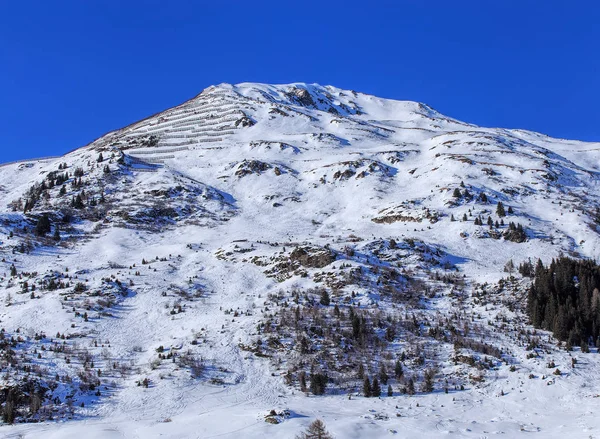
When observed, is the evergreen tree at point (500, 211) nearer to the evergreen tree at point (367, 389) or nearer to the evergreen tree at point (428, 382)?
the evergreen tree at point (428, 382)

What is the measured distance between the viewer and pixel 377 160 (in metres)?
76.7

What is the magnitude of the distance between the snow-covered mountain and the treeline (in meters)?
1.15

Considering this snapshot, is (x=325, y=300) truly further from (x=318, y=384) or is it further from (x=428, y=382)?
(x=428, y=382)

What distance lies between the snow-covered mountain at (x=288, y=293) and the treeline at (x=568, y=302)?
3.78 ft

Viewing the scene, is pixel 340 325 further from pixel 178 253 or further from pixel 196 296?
pixel 178 253

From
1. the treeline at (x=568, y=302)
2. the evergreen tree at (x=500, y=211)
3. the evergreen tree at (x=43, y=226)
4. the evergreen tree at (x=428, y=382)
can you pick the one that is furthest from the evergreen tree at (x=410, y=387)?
the evergreen tree at (x=43, y=226)

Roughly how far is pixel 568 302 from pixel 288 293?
16.2m

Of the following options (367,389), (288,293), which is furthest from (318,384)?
(288,293)


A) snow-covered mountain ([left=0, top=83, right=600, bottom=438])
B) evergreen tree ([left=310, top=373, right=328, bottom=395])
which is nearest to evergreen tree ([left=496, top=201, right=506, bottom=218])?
snow-covered mountain ([left=0, top=83, right=600, bottom=438])

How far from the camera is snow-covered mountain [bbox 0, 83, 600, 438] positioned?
1933 centimetres

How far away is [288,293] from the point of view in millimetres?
32062

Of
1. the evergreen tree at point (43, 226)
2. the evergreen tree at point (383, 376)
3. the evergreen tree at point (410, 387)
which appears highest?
the evergreen tree at point (43, 226)

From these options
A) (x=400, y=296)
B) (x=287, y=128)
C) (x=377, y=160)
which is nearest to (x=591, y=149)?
(x=377, y=160)

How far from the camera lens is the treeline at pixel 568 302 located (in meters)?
25.4
